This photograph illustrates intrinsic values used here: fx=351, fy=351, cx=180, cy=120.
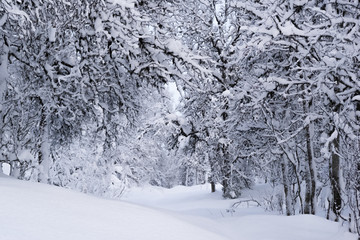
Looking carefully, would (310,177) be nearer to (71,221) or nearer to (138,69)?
(138,69)

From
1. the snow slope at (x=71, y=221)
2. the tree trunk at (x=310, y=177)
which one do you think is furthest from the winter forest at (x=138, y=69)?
the snow slope at (x=71, y=221)

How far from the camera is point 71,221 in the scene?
7.67 ft

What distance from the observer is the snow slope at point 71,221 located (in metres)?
2.01

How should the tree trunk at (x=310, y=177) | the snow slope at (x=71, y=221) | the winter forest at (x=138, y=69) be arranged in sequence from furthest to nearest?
the tree trunk at (x=310, y=177) < the winter forest at (x=138, y=69) < the snow slope at (x=71, y=221)

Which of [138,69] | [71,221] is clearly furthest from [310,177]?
[71,221]

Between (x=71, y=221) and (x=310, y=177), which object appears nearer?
(x=71, y=221)

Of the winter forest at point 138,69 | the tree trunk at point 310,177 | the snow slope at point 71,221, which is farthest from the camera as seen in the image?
the tree trunk at point 310,177

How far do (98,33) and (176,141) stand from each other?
6718mm

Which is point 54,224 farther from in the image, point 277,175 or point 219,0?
point 219,0

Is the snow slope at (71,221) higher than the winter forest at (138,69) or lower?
lower

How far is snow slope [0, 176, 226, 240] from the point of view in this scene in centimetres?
201

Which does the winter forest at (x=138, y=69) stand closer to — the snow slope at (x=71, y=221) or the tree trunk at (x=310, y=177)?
the tree trunk at (x=310, y=177)

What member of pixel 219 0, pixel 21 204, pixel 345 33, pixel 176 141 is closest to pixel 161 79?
pixel 345 33

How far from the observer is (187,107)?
41.3 ft
